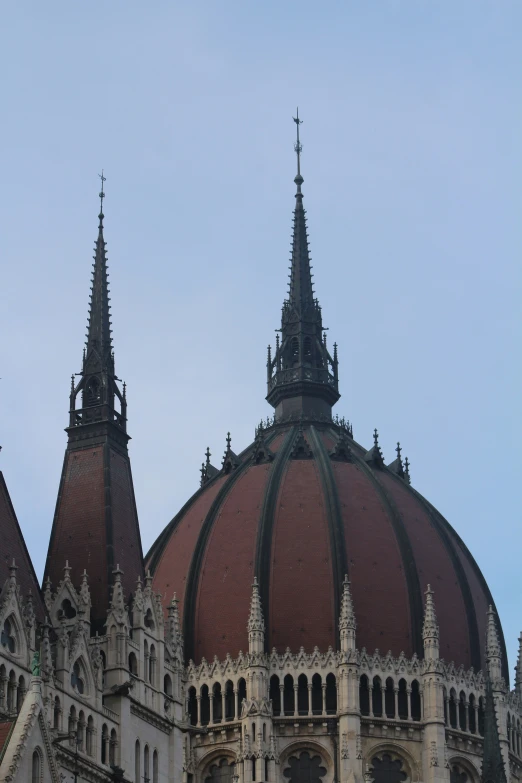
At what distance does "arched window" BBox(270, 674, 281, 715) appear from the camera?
9762 centimetres

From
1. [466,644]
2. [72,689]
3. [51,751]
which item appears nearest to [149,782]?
[72,689]

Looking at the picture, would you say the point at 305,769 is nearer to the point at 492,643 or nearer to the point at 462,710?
the point at 462,710

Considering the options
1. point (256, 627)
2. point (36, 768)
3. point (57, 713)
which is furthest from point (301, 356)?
point (36, 768)

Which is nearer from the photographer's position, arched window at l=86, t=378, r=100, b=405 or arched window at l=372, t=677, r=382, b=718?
arched window at l=86, t=378, r=100, b=405

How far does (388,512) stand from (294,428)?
8825 mm

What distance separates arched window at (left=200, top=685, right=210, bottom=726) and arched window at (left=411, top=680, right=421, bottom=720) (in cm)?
961

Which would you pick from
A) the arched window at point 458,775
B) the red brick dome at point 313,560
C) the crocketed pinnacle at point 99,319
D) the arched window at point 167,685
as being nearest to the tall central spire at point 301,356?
the red brick dome at point 313,560

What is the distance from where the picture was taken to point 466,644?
102m

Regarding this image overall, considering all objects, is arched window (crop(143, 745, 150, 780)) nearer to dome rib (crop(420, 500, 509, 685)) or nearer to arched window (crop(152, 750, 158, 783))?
arched window (crop(152, 750, 158, 783))

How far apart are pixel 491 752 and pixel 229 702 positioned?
48.2 feet

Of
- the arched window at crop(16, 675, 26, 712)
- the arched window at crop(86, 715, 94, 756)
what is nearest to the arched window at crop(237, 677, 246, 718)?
the arched window at crop(86, 715, 94, 756)

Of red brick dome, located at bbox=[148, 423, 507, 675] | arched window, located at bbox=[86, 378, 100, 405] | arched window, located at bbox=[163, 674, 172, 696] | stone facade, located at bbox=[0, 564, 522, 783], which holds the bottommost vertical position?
arched window, located at bbox=[163, 674, 172, 696]

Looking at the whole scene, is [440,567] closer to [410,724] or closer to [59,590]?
[410,724]

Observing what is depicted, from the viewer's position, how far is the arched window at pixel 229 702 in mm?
98000
